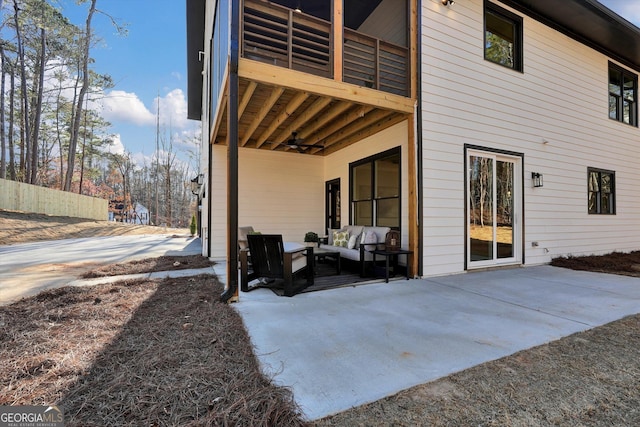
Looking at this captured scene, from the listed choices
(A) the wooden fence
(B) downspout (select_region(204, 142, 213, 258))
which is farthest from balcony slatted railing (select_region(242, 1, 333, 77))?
(A) the wooden fence

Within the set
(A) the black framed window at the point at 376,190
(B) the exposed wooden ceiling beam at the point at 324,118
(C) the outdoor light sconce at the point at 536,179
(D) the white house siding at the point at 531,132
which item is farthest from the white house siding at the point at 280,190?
(C) the outdoor light sconce at the point at 536,179

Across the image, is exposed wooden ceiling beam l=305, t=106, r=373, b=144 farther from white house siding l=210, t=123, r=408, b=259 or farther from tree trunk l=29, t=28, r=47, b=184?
tree trunk l=29, t=28, r=47, b=184

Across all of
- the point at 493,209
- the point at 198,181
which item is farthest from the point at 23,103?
the point at 493,209

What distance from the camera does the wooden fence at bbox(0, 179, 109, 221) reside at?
13.0m

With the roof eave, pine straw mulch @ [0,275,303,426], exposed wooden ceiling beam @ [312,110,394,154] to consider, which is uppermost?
the roof eave

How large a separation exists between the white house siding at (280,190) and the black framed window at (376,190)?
0.27m

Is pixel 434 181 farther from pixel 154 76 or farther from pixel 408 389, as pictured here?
pixel 154 76

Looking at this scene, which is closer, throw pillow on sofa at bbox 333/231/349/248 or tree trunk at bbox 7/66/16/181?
throw pillow on sofa at bbox 333/231/349/248

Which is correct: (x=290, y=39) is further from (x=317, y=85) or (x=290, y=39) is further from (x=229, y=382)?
(x=229, y=382)

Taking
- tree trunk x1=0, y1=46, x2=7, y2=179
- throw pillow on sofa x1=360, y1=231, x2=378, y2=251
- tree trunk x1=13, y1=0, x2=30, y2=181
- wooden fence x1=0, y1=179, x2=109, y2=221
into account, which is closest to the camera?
throw pillow on sofa x1=360, y1=231, x2=378, y2=251

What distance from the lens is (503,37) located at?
617 cm

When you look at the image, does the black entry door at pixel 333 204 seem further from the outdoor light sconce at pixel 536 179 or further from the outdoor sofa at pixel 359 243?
the outdoor light sconce at pixel 536 179

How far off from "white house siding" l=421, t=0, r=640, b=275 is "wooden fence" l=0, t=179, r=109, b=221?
703 inches

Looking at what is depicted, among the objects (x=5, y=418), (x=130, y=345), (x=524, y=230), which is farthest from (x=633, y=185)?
(x=5, y=418)
